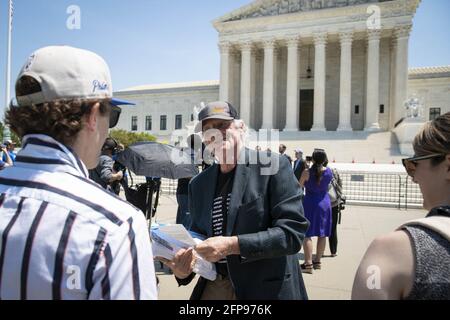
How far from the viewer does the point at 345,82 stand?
40.9m

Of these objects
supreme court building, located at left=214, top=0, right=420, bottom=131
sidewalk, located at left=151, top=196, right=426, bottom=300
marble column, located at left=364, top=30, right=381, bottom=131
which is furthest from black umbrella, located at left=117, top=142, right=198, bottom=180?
marble column, located at left=364, top=30, right=381, bottom=131

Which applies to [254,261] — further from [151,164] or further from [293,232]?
[151,164]

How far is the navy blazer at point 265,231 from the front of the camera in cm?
238

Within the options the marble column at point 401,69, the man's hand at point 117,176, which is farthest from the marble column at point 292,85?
the man's hand at point 117,176

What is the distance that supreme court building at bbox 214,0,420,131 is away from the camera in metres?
39.1

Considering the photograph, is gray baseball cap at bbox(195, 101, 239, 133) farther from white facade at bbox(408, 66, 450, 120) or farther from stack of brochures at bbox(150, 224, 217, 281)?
white facade at bbox(408, 66, 450, 120)

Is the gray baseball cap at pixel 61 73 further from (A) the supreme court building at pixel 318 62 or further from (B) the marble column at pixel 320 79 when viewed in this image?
(B) the marble column at pixel 320 79

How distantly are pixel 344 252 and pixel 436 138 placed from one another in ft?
21.1

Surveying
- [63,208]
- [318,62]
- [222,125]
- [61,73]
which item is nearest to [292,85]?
[318,62]

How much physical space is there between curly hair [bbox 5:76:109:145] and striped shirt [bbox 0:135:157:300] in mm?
173

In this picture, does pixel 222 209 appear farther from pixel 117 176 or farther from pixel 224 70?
pixel 224 70

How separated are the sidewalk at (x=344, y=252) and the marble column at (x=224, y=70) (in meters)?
33.3

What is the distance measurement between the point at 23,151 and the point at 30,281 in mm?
435
